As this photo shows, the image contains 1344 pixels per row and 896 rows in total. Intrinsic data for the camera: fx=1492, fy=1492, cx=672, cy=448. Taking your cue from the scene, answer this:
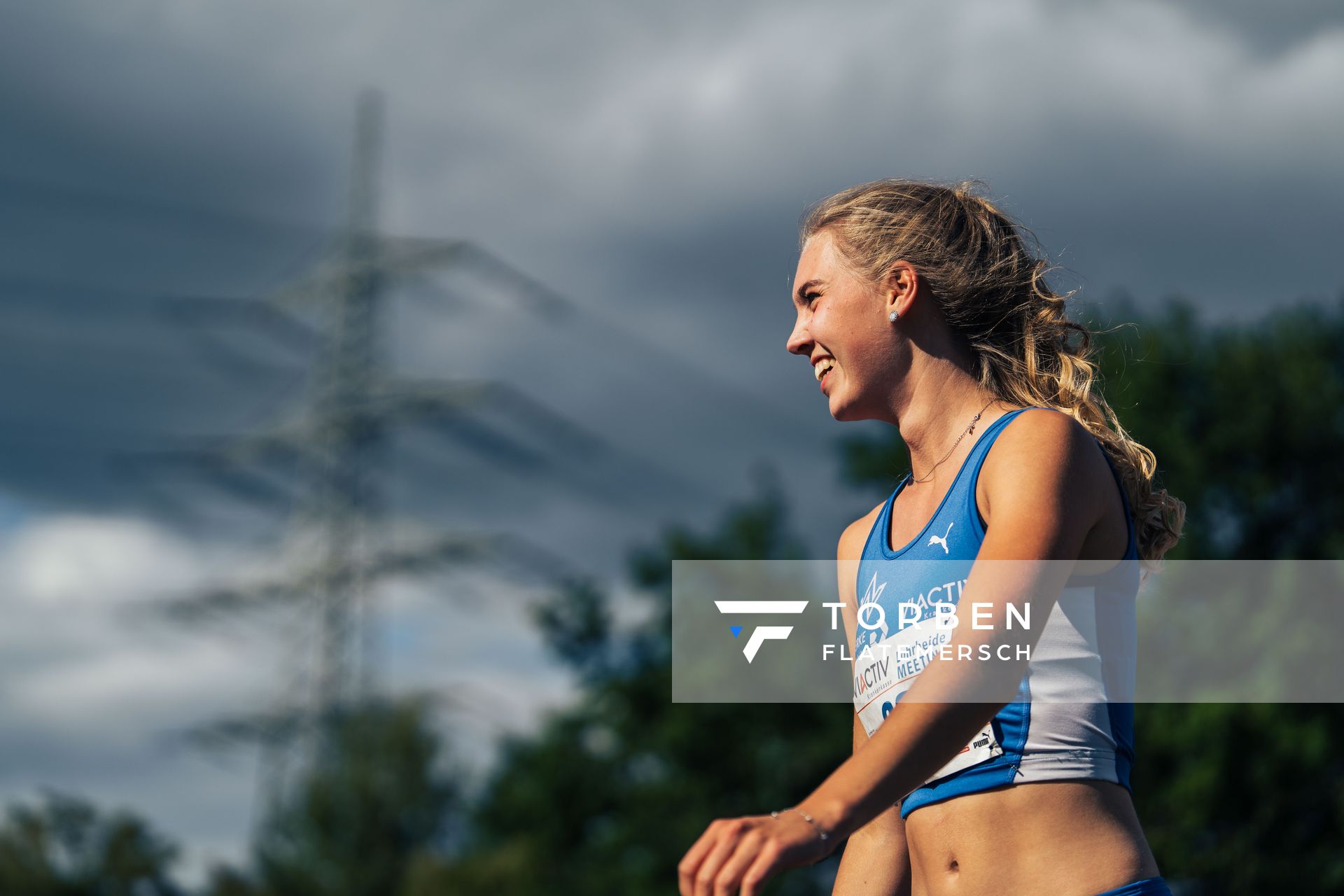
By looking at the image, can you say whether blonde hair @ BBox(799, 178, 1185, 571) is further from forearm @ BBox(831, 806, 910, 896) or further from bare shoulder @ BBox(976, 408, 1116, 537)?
forearm @ BBox(831, 806, 910, 896)

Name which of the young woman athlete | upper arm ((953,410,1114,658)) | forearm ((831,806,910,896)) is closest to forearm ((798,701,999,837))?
the young woman athlete

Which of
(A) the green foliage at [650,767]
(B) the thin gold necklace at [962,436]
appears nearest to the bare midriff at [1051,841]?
(B) the thin gold necklace at [962,436]

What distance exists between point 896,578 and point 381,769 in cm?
3836

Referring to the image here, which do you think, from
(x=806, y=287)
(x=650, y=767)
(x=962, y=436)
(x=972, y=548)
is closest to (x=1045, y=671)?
(x=972, y=548)

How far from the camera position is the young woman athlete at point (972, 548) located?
93.9 inches

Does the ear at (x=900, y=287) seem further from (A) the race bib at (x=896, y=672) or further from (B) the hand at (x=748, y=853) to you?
(B) the hand at (x=748, y=853)

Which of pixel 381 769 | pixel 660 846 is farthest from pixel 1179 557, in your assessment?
pixel 381 769

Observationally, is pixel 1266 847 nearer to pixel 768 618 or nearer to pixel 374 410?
pixel 768 618

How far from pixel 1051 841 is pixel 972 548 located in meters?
0.58

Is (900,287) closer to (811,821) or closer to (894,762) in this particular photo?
(894,762)

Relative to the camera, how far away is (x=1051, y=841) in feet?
9.43

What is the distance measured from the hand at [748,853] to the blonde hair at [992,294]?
4.56 feet

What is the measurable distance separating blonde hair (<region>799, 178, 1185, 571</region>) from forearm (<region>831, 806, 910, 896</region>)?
0.84 m

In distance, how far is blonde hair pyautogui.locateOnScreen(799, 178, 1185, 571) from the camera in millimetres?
3336
